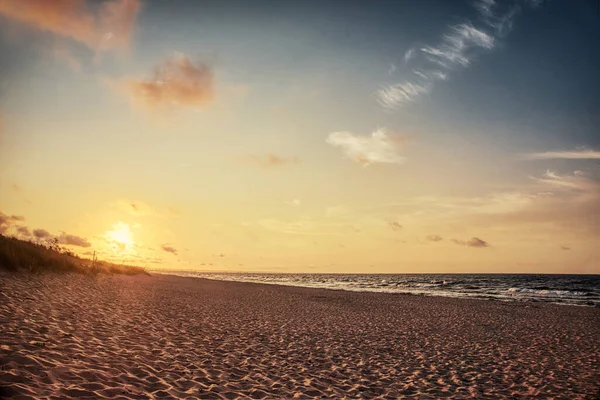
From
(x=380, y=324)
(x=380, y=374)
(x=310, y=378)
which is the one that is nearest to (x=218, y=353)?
(x=310, y=378)

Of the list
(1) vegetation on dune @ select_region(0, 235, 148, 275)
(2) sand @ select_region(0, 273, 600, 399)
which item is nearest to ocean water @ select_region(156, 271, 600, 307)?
(2) sand @ select_region(0, 273, 600, 399)

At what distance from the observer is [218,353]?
38.2ft

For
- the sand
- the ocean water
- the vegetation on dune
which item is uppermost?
the vegetation on dune

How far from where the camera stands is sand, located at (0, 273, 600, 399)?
7.93 m

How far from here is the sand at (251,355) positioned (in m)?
7.93

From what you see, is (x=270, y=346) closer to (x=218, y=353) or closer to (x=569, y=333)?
(x=218, y=353)

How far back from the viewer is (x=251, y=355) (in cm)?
1185

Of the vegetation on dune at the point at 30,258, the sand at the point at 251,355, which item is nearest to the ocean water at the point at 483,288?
the sand at the point at 251,355

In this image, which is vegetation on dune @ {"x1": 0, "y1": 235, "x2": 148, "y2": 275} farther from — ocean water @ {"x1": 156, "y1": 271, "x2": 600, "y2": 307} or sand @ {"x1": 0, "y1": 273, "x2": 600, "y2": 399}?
ocean water @ {"x1": 156, "y1": 271, "x2": 600, "y2": 307}

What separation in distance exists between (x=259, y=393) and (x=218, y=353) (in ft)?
11.9

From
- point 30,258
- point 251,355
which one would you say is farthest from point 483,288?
point 30,258

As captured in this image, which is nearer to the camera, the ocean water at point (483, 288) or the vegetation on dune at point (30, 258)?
the vegetation on dune at point (30, 258)

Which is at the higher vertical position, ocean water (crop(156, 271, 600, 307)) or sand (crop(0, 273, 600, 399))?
sand (crop(0, 273, 600, 399))

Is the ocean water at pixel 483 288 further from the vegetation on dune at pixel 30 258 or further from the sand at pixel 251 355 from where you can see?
the vegetation on dune at pixel 30 258
